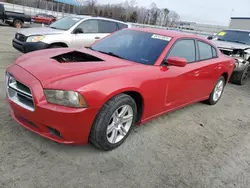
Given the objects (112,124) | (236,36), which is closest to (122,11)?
(236,36)

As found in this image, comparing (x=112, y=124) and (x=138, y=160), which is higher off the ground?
(x=112, y=124)

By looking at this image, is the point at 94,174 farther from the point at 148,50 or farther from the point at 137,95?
the point at 148,50

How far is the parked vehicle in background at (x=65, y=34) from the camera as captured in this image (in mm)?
6328

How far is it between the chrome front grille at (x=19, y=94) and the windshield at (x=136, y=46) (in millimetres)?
1479

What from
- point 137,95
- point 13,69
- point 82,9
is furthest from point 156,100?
point 82,9

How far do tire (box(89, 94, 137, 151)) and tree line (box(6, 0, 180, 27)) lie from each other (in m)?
44.7

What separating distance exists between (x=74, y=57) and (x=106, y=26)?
4850mm

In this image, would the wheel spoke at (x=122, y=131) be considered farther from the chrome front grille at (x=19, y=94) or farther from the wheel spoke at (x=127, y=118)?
the chrome front grille at (x=19, y=94)

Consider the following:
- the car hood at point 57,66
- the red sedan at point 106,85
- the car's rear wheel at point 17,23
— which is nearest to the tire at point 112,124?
the red sedan at point 106,85

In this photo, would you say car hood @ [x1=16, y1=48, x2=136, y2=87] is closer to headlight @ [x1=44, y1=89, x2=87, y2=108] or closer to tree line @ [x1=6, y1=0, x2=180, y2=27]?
headlight @ [x1=44, y1=89, x2=87, y2=108]

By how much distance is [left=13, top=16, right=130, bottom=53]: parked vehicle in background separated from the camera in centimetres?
633

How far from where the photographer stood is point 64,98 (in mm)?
2377

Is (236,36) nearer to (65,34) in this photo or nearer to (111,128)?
(65,34)

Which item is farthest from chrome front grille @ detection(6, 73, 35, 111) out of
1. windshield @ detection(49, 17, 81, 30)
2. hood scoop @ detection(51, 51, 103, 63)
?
windshield @ detection(49, 17, 81, 30)
